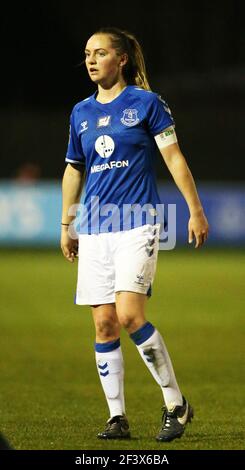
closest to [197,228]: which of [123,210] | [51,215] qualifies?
[123,210]

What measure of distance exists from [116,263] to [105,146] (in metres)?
0.66

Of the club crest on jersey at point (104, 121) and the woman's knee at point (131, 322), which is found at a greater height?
the club crest on jersey at point (104, 121)

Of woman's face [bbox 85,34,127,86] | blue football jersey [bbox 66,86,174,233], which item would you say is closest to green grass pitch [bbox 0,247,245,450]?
blue football jersey [bbox 66,86,174,233]

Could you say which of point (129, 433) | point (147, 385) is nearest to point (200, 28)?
point (147, 385)

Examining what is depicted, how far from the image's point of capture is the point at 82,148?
Answer: 606cm

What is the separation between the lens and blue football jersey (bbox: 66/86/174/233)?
19.0ft

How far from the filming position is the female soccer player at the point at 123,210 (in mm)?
5711

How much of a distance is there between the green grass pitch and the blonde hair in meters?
2.05

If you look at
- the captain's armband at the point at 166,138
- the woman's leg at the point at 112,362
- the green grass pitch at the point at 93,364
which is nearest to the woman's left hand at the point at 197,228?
the captain's armband at the point at 166,138

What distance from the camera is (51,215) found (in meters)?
24.0

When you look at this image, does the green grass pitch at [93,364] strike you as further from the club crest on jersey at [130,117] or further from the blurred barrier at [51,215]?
the blurred barrier at [51,215]

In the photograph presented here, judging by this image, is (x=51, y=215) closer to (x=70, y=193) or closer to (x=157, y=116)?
(x=70, y=193)

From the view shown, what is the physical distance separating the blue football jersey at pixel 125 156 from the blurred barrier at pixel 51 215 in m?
17.9
